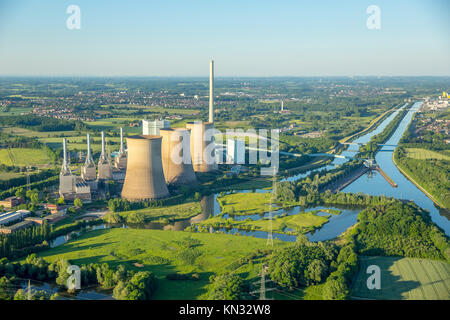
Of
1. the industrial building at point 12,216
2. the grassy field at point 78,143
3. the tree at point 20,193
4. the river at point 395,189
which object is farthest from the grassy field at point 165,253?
the grassy field at point 78,143

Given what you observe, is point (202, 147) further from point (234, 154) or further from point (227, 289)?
point (227, 289)

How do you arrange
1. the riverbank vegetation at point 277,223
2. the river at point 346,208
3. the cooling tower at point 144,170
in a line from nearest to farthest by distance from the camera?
1. the river at point 346,208
2. the riverbank vegetation at point 277,223
3. the cooling tower at point 144,170

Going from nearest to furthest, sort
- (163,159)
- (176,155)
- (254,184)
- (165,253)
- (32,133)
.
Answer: (165,253) < (176,155) < (163,159) < (254,184) < (32,133)

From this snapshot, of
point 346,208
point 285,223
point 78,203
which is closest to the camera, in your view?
point 285,223

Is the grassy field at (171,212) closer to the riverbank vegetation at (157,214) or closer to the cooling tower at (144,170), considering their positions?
the riverbank vegetation at (157,214)

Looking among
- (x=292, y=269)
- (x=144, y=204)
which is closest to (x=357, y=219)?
(x=292, y=269)

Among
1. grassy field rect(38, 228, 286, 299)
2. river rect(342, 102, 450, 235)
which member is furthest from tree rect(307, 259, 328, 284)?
river rect(342, 102, 450, 235)

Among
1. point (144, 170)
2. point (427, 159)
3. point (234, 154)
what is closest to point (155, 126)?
point (234, 154)
